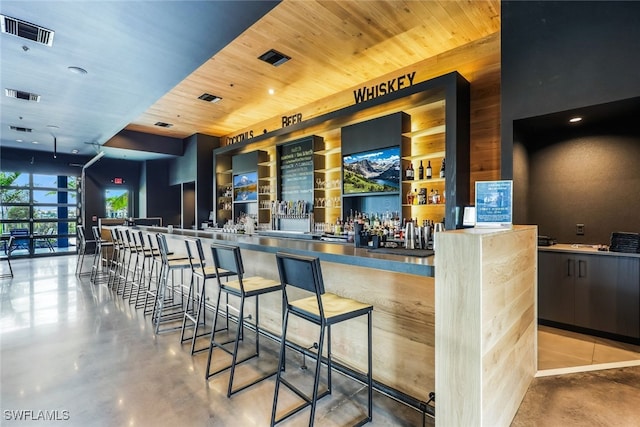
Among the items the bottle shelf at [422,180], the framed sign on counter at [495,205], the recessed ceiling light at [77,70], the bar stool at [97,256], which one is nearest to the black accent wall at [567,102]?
the bottle shelf at [422,180]

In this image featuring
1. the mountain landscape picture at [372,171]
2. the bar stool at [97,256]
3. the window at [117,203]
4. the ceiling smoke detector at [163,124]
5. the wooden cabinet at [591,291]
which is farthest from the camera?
the window at [117,203]

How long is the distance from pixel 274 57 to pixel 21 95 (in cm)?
389

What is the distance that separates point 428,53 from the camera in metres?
4.38

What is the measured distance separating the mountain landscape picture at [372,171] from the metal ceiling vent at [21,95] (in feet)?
16.1

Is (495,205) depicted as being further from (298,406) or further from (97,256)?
(97,256)

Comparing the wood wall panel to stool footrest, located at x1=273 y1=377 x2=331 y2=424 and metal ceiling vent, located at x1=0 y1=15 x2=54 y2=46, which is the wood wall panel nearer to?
stool footrest, located at x1=273 y1=377 x2=331 y2=424

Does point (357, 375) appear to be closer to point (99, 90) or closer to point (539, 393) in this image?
point (539, 393)

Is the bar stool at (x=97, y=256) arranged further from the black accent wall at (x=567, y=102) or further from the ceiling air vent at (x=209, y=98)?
the black accent wall at (x=567, y=102)

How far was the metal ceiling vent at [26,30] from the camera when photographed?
9.30 ft

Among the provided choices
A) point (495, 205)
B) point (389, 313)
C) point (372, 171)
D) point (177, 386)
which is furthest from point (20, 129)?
point (495, 205)

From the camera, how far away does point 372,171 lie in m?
4.92

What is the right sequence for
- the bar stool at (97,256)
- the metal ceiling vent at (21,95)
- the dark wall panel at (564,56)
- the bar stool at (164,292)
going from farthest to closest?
the bar stool at (97,256)
the metal ceiling vent at (21,95)
the bar stool at (164,292)
the dark wall panel at (564,56)

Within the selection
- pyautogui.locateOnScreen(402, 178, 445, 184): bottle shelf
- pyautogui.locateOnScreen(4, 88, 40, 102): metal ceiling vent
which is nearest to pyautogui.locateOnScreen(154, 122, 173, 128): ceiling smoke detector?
pyautogui.locateOnScreen(4, 88, 40, 102): metal ceiling vent

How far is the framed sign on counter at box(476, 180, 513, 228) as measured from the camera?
7.54ft
